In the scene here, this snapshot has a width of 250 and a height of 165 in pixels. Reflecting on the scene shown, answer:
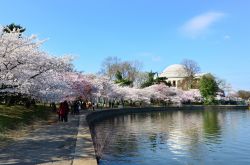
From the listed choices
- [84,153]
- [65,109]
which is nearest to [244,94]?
[65,109]

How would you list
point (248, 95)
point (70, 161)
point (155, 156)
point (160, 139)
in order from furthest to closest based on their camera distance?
point (248, 95) < point (160, 139) < point (155, 156) < point (70, 161)

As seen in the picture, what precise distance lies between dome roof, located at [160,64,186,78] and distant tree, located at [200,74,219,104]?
40.4 meters

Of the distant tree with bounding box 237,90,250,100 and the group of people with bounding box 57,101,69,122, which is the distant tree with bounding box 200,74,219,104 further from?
the group of people with bounding box 57,101,69,122

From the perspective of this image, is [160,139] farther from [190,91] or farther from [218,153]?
[190,91]

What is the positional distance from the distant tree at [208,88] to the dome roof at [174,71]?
40394mm

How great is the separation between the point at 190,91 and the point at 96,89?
51.6m

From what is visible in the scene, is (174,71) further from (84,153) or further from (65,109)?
(84,153)

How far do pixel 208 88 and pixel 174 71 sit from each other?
53.5 m

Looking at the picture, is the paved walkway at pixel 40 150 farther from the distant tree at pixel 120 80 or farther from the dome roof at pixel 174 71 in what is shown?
the dome roof at pixel 174 71

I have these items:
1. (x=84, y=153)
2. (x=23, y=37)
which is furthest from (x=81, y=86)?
(x=84, y=153)

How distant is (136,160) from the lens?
19094 mm

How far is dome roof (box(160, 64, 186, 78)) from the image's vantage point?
159875mm

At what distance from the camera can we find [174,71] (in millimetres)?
166000

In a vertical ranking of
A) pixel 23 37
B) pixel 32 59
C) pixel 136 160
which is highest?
pixel 23 37
